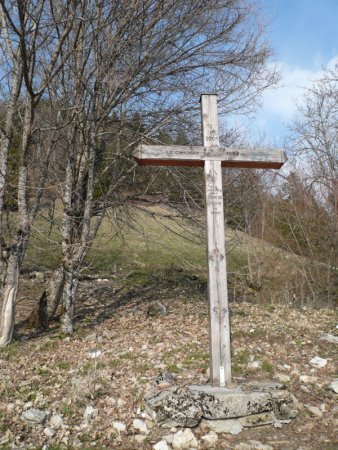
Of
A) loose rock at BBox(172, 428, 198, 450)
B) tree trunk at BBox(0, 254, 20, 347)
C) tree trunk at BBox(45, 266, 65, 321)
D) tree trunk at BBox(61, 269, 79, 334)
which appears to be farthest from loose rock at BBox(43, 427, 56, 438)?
tree trunk at BBox(45, 266, 65, 321)

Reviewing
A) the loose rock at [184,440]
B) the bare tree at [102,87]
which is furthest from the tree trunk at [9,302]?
the loose rock at [184,440]

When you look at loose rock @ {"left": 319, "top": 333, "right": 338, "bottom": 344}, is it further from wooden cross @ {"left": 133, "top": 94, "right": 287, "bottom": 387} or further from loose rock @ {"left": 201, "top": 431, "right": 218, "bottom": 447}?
loose rock @ {"left": 201, "top": 431, "right": 218, "bottom": 447}

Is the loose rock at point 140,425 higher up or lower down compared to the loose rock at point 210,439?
higher up

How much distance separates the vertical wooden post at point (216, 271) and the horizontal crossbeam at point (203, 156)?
10cm

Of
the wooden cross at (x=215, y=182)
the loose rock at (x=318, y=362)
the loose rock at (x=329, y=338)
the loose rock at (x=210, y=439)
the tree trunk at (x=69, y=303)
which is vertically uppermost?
the wooden cross at (x=215, y=182)

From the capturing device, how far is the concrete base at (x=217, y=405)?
428 cm

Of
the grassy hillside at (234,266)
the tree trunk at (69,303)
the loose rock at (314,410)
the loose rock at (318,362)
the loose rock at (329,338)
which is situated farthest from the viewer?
the grassy hillside at (234,266)

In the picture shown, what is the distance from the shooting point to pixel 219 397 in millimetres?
4391

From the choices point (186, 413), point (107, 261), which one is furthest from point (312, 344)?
point (107, 261)

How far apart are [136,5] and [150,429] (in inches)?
233

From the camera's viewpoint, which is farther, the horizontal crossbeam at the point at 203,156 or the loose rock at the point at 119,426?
the horizontal crossbeam at the point at 203,156

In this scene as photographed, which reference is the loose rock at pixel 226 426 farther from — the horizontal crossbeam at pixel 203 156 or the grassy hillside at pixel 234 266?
the grassy hillside at pixel 234 266

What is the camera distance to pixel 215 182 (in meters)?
5.14

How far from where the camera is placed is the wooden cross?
189 inches
